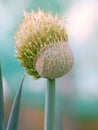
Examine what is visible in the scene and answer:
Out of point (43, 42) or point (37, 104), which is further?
point (37, 104)

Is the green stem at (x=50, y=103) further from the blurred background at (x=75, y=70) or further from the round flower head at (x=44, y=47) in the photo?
the blurred background at (x=75, y=70)

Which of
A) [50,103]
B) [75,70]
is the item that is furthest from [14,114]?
[75,70]

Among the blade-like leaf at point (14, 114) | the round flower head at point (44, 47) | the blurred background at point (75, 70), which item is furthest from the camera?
the blurred background at point (75, 70)

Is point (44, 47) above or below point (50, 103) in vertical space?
above

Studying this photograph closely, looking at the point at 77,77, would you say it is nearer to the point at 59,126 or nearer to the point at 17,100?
the point at 59,126

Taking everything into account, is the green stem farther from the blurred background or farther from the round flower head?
the blurred background

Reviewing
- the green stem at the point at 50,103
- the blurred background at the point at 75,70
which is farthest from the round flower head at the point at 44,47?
the blurred background at the point at 75,70

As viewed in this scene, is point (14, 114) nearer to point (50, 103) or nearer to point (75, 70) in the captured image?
point (50, 103)

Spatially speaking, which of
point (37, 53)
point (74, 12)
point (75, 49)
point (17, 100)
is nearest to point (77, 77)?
point (75, 49)
